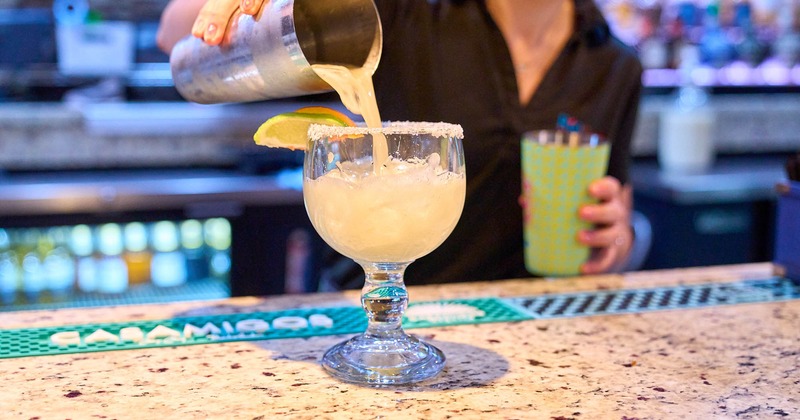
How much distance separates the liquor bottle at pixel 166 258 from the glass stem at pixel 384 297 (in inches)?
86.3

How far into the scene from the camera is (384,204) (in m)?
1.11

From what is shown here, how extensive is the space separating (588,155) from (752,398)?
665 mm

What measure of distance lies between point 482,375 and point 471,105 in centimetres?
105

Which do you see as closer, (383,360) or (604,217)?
(383,360)

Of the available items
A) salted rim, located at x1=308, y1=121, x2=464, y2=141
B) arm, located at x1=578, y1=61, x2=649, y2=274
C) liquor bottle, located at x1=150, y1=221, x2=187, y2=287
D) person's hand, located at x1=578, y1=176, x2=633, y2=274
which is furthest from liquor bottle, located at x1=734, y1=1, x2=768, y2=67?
salted rim, located at x1=308, y1=121, x2=464, y2=141

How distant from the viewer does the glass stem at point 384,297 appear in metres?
1.19

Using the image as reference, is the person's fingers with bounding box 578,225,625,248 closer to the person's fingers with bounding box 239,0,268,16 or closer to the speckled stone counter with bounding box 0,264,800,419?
the speckled stone counter with bounding box 0,264,800,419

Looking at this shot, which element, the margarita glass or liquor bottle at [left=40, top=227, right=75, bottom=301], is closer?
the margarita glass

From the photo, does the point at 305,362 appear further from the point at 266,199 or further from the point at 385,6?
the point at 266,199

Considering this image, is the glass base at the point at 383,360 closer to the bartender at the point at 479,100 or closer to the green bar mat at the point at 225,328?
the green bar mat at the point at 225,328

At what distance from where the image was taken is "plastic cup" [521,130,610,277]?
165 centimetres

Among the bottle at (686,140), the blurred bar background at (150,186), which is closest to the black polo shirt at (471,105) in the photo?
the blurred bar background at (150,186)

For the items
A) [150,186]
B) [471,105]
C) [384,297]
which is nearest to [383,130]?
[384,297]

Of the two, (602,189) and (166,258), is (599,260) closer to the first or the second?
(602,189)
